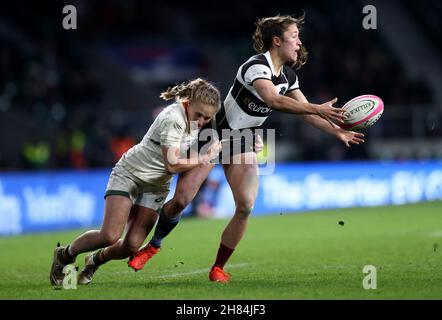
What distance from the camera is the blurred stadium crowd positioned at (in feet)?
72.4

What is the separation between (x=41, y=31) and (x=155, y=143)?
18.1 metres

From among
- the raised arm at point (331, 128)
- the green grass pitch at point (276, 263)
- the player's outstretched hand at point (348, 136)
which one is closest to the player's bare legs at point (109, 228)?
the green grass pitch at point (276, 263)

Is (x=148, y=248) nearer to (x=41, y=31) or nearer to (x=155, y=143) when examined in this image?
(x=155, y=143)

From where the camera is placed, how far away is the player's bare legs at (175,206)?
27.9 ft

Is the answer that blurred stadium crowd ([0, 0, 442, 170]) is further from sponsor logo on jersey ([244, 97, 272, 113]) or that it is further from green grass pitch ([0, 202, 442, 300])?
sponsor logo on jersey ([244, 97, 272, 113])

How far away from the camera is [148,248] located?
874 cm

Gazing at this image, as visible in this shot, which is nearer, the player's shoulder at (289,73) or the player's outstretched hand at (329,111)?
the player's outstretched hand at (329,111)

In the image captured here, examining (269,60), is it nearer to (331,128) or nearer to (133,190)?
(331,128)

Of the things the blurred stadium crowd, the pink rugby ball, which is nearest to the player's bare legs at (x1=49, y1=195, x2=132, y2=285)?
the pink rugby ball

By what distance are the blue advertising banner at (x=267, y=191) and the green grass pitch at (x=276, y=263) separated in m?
0.80

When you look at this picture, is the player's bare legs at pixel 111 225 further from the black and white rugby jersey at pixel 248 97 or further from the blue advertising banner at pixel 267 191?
the blue advertising banner at pixel 267 191

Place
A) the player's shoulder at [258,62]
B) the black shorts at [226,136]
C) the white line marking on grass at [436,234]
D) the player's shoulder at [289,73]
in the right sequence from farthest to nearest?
1. the white line marking on grass at [436,234]
2. the player's shoulder at [289,73]
3. the black shorts at [226,136]
4. the player's shoulder at [258,62]

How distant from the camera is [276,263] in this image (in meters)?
10.4

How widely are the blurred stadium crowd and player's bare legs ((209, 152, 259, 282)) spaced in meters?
12.5
